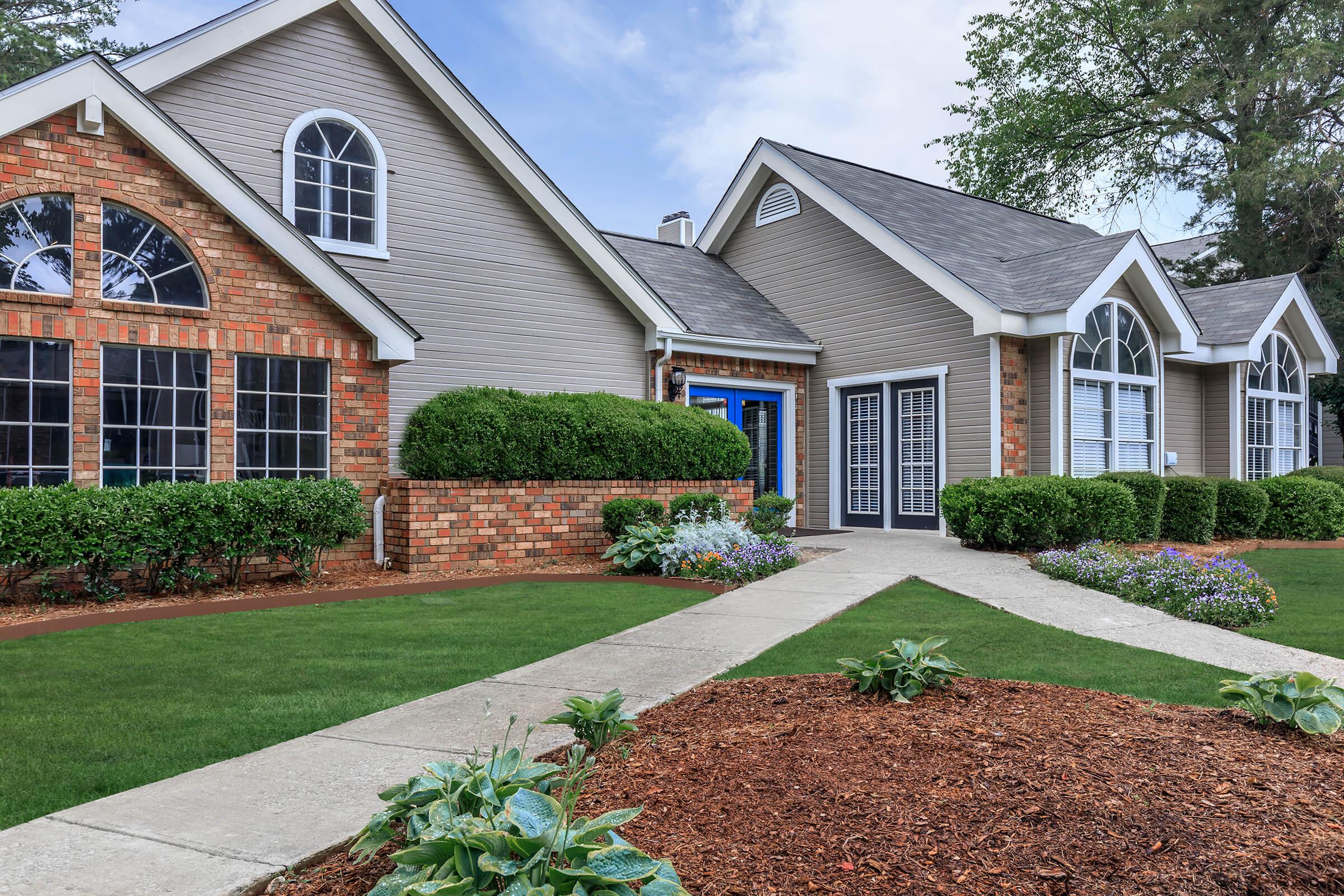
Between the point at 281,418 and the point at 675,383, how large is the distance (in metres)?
5.86

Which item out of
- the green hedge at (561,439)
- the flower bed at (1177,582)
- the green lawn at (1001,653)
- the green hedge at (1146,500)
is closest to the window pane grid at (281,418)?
the green hedge at (561,439)

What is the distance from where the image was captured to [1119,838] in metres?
2.87

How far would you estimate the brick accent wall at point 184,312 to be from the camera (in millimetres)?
8727

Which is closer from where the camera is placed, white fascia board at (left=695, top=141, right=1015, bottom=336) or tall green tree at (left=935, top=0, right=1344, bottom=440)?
white fascia board at (left=695, top=141, right=1015, bottom=336)

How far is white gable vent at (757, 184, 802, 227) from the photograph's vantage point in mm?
17234

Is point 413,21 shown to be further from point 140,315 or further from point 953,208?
point 953,208

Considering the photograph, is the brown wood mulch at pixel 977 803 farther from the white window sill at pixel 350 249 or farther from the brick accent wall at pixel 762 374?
the brick accent wall at pixel 762 374

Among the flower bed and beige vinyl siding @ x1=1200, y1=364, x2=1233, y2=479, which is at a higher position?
beige vinyl siding @ x1=1200, y1=364, x2=1233, y2=479

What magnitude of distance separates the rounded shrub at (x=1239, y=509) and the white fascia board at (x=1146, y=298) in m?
2.51

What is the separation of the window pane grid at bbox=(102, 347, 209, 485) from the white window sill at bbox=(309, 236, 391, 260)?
2.45 metres

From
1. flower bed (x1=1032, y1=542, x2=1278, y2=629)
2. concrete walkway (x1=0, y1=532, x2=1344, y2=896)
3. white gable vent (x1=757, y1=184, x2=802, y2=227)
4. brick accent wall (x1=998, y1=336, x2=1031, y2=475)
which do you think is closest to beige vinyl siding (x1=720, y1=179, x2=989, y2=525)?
white gable vent (x1=757, y1=184, x2=802, y2=227)

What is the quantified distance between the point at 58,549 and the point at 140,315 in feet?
8.16

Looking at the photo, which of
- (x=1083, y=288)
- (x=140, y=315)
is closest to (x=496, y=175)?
(x=140, y=315)

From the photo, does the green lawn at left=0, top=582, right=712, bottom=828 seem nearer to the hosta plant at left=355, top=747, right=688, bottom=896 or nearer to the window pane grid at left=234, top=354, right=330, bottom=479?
the hosta plant at left=355, top=747, right=688, bottom=896
